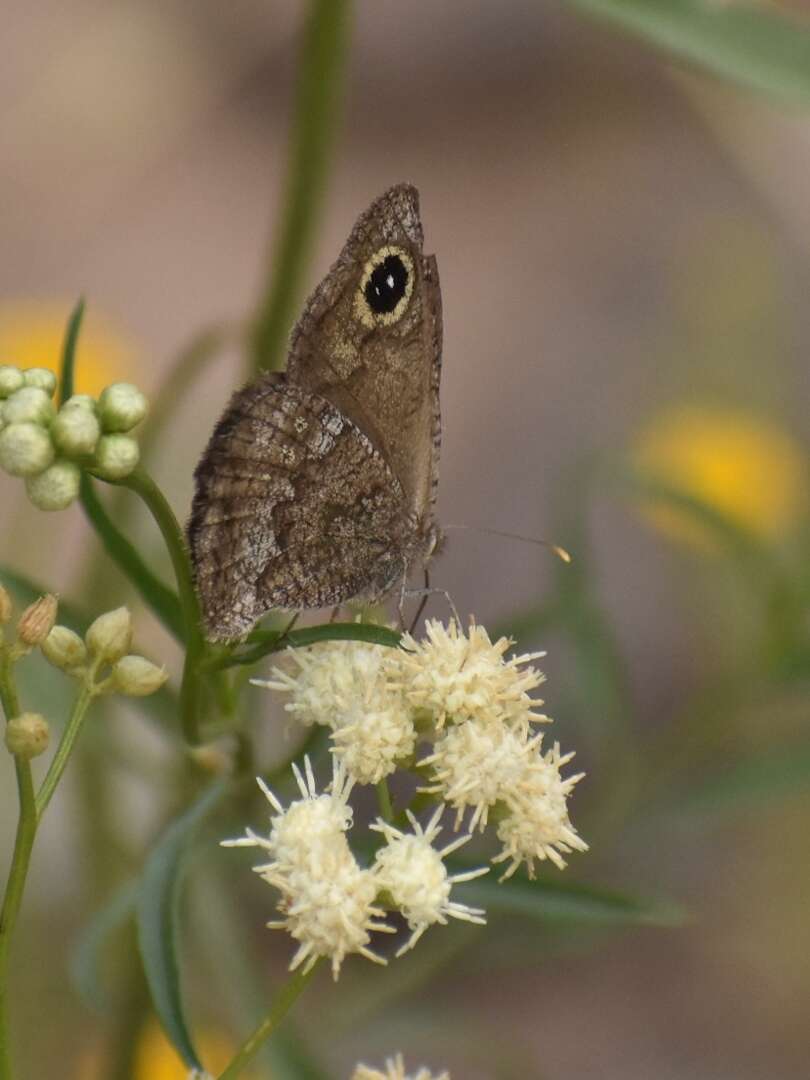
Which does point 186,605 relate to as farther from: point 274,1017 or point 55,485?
point 274,1017

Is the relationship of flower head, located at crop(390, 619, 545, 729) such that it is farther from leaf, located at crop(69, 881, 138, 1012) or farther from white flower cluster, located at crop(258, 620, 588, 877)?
leaf, located at crop(69, 881, 138, 1012)

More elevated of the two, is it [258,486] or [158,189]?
[158,189]

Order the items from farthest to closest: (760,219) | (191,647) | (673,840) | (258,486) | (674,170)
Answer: (674,170), (760,219), (673,840), (258,486), (191,647)

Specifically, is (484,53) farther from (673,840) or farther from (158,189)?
Result: (673,840)

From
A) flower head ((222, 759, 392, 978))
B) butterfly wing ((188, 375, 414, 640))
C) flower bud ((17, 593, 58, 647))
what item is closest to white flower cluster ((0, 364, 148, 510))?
flower bud ((17, 593, 58, 647))

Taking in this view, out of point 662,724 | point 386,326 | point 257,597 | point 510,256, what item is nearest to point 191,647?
point 257,597

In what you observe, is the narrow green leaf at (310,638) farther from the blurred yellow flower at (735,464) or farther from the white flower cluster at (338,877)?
the blurred yellow flower at (735,464)
